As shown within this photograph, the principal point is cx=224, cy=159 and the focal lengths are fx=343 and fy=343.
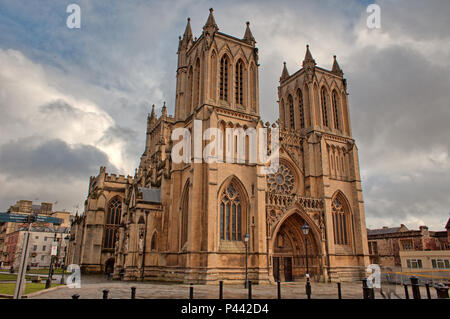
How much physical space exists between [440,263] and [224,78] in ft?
116

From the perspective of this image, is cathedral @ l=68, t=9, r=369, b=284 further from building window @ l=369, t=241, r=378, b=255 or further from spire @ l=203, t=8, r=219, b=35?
building window @ l=369, t=241, r=378, b=255

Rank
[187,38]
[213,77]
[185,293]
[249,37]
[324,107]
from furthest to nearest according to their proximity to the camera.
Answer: [324,107], [187,38], [249,37], [213,77], [185,293]

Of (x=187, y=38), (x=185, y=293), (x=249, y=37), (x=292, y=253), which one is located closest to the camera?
(x=185, y=293)

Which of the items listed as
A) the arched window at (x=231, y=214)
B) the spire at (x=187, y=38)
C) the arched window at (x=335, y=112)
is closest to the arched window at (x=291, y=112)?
the arched window at (x=335, y=112)

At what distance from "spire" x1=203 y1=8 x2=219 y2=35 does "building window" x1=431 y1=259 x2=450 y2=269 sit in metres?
39.3

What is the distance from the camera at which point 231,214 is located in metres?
33.1

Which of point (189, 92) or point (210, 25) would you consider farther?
point (189, 92)

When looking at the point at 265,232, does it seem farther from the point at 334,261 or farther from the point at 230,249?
the point at 334,261

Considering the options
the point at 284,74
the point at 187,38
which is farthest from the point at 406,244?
the point at 187,38

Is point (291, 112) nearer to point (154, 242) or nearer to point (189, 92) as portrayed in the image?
point (189, 92)

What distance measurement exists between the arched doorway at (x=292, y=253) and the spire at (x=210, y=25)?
22147mm

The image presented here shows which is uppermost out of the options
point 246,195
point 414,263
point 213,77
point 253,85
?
point 253,85

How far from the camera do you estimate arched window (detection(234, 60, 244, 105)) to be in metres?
38.1

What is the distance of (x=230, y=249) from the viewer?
104ft
